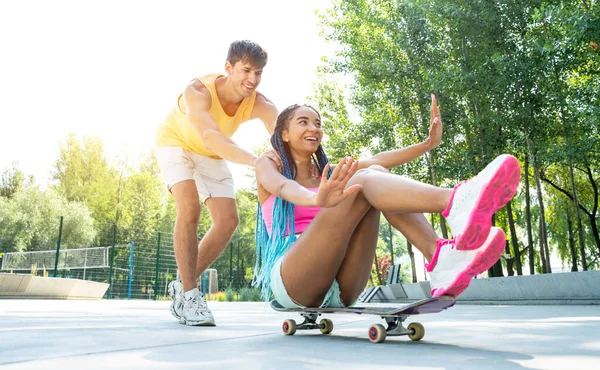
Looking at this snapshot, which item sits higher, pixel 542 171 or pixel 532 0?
pixel 532 0

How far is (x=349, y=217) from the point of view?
7.31 feet

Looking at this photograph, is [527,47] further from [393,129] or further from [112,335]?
[112,335]

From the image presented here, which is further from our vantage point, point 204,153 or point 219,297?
point 219,297

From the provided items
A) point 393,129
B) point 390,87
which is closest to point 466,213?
point 390,87

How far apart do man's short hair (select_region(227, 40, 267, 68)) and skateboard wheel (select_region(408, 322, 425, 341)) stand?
6.35ft

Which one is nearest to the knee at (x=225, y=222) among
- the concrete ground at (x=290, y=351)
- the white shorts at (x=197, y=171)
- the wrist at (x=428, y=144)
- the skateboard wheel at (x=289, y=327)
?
the white shorts at (x=197, y=171)

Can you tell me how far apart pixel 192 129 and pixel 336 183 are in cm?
194

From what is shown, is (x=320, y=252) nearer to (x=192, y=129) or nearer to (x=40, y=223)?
(x=192, y=129)

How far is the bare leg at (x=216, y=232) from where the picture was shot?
3730 mm

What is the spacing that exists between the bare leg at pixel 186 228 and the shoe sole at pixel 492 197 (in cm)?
211

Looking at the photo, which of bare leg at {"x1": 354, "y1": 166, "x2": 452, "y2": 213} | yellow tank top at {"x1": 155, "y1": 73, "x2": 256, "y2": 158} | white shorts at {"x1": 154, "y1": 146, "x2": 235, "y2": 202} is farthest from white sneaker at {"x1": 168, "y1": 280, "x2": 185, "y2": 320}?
bare leg at {"x1": 354, "y1": 166, "x2": 452, "y2": 213}

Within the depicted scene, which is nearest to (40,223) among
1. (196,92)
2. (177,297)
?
(177,297)

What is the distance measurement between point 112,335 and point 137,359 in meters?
0.98

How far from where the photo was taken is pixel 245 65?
327 centimetres
